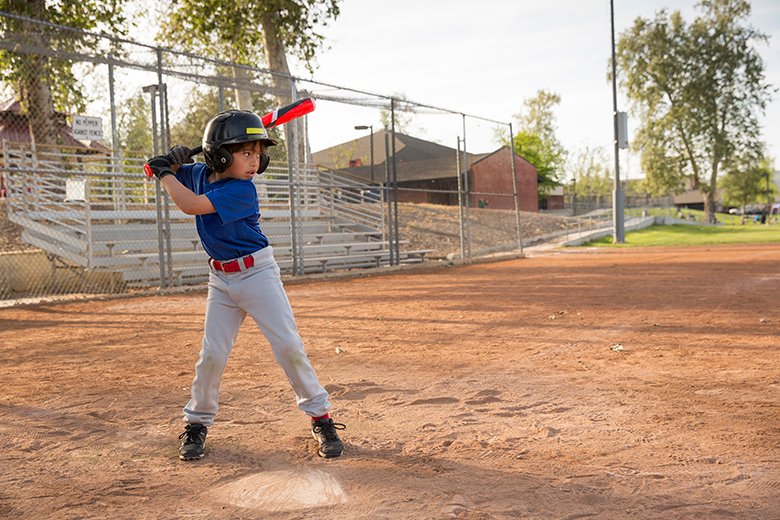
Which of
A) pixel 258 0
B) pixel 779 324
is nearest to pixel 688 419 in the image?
pixel 779 324

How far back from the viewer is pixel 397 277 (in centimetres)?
Result: 1502

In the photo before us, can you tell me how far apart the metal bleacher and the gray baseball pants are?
729 cm

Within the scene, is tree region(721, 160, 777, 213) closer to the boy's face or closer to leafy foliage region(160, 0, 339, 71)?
leafy foliage region(160, 0, 339, 71)

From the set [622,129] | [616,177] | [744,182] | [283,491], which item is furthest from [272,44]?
[744,182]

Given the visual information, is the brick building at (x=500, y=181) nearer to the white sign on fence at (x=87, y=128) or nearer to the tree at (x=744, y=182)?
the white sign on fence at (x=87, y=128)

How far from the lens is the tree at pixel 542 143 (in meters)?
64.2

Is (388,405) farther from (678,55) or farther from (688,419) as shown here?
(678,55)

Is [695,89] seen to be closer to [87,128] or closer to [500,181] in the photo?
[500,181]

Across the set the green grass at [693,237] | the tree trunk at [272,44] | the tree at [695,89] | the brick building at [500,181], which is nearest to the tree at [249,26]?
the tree trunk at [272,44]

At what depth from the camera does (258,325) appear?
358 cm

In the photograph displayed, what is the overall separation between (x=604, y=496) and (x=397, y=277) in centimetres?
1220

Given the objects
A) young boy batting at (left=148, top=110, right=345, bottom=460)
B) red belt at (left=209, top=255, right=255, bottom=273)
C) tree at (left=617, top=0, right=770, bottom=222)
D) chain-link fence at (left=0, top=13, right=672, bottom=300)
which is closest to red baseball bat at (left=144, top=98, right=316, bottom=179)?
young boy batting at (left=148, top=110, right=345, bottom=460)

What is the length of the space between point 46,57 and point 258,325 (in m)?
12.4

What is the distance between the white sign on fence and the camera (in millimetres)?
11039
